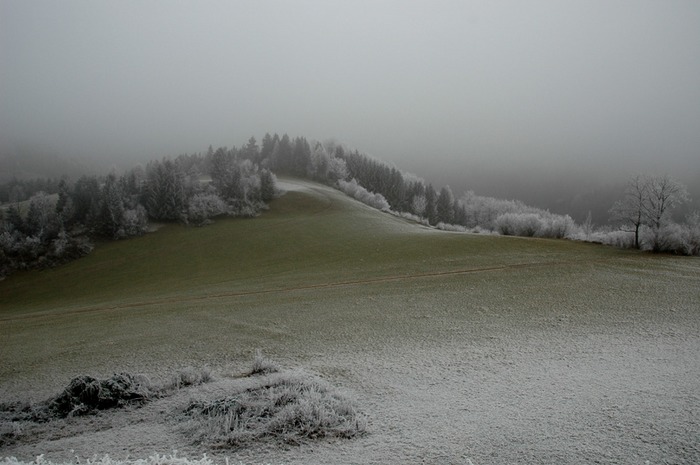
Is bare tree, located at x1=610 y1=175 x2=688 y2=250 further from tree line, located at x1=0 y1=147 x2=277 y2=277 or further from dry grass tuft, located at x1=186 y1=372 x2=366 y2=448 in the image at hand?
tree line, located at x1=0 y1=147 x2=277 y2=277

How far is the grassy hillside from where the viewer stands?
17.2 m

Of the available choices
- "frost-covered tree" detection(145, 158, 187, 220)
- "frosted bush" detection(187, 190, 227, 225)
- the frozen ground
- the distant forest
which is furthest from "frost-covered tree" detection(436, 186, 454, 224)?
the frozen ground

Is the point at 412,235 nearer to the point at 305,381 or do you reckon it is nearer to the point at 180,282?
the point at 180,282

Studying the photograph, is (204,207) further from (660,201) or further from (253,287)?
(660,201)

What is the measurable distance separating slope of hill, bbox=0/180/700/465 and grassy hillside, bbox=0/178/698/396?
0.19m

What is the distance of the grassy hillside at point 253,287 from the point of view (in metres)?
17.2

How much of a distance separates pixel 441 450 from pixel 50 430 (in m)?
8.39

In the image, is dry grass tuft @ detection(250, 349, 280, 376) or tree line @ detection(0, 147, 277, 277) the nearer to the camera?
dry grass tuft @ detection(250, 349, 280, 376)

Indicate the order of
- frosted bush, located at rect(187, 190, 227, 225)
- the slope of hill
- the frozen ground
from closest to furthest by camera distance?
the frozen ground
the slope of hill
frosted bush, located at rect(187, 190, 227, 225)

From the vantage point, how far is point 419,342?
15.9 m

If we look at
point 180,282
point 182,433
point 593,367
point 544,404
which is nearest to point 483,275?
point 593,367

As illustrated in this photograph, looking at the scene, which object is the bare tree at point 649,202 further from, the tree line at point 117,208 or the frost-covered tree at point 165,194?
the frost-covered tree at point 165,194

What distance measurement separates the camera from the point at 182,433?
7.89 m

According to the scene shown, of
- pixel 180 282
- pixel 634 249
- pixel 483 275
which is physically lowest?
pixel 180 282
